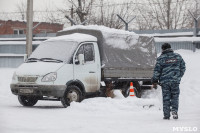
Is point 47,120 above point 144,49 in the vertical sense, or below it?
below

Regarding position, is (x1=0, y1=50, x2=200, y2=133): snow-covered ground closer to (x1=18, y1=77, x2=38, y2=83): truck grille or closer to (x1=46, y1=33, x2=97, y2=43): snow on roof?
(x1=18, y1=77, x2=38, y2=83): truck grille

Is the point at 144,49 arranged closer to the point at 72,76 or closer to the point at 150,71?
the point at 150,71

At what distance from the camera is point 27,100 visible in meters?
14.6

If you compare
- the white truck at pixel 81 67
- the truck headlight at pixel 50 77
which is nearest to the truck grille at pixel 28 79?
the white truck at pixel 81 67

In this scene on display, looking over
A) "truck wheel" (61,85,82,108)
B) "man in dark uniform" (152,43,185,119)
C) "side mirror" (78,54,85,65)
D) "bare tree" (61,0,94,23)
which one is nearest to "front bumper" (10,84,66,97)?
"truck wheel" (61,85,82,108)

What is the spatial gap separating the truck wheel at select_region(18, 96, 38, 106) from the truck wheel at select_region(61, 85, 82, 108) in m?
1.35

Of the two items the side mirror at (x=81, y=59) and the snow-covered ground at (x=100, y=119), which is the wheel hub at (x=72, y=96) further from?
the side mirror at (x=81, y=59)

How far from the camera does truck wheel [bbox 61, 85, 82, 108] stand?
44.2 feet

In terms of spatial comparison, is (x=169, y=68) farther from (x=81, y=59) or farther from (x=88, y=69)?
(x=88, y=69)

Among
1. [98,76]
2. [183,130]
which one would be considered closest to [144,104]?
[98,76]

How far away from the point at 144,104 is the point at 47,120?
4.08 meters

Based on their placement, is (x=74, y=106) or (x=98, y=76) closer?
(x=74, y=106)

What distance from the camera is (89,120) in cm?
1050

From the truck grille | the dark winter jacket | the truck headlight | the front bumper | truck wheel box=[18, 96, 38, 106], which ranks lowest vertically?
truck wheel box=[18, 96, 38, 106]
